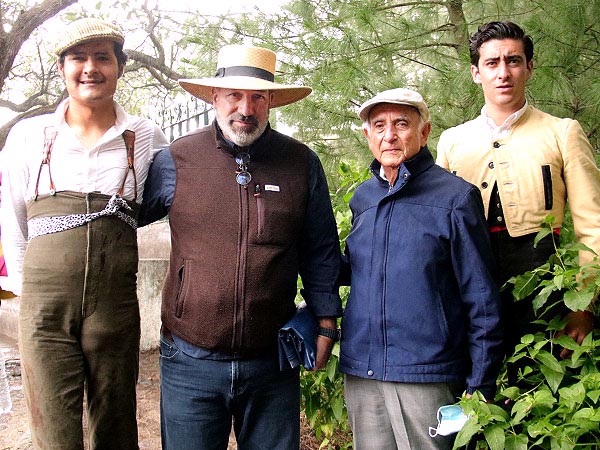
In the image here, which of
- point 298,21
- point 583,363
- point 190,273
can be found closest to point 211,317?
point 190,273

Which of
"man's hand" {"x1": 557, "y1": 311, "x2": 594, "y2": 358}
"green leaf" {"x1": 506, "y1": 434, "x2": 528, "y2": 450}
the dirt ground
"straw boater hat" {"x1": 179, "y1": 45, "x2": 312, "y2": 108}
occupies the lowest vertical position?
the dirt ground

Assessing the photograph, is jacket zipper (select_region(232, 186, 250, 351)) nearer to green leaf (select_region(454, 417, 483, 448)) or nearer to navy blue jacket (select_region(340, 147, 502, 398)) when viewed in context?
navy blue jacket (select_region(340, 147, 502, 398))

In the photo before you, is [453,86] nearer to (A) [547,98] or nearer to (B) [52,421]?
(A) [547,98]

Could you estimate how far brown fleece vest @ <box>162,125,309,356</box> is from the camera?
2.40 metres

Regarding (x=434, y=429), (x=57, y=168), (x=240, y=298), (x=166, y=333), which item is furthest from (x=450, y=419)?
(x=57, y=168)

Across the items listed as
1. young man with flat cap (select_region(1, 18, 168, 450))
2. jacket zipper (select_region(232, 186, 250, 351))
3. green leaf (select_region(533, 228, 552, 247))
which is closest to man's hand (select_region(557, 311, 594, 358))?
green leaf (select_region(533, 228, 552, 247))

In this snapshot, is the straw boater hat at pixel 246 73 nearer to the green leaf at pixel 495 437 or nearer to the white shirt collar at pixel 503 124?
the white shirt collar at pixel 503 124

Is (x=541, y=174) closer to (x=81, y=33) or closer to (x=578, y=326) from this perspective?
(x=578, y=326)

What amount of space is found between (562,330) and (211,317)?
1.37 m

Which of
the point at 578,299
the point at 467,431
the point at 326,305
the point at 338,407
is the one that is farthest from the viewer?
the point at 338,407

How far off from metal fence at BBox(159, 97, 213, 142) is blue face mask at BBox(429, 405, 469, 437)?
4.33 m

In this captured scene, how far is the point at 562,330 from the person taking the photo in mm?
2434

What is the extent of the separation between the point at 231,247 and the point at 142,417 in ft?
8.77

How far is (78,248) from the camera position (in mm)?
2471
